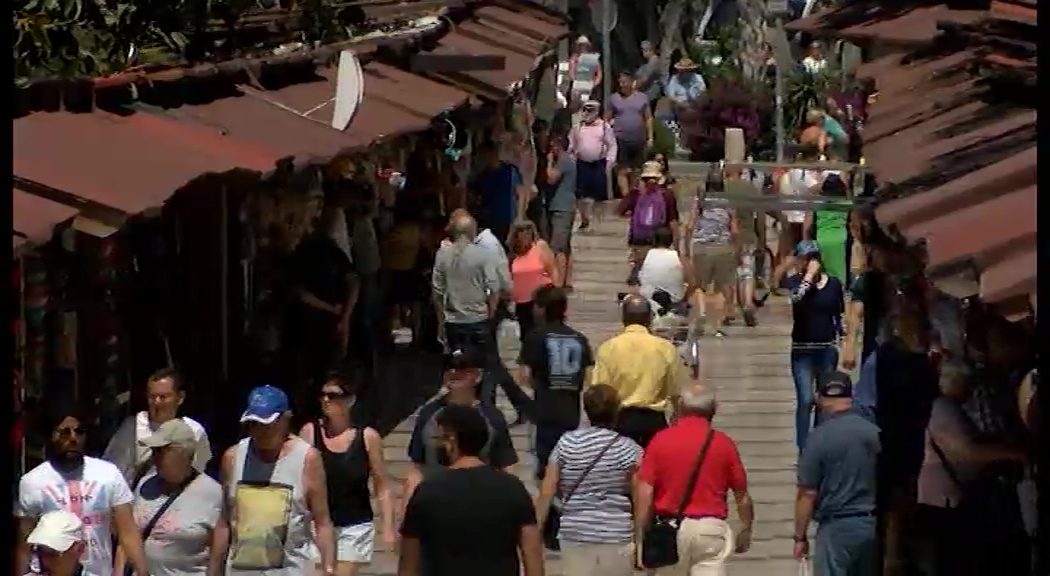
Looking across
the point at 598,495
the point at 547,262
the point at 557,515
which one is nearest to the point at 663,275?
the point at 547,262

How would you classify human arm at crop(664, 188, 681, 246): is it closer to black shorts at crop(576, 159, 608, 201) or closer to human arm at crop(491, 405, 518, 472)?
black shorts at crop(576, 159, 608, 201)

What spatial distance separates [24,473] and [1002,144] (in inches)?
172

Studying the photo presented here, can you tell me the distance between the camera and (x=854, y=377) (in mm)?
17453

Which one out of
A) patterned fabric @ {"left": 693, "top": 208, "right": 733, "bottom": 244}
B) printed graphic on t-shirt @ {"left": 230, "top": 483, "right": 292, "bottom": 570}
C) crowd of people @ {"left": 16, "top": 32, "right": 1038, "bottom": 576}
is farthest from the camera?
patterned fabric @ {"left": 693, "top": 208, "right": 733, "bottom": 244}

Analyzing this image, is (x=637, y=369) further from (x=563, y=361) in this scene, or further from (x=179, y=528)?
(x=179, y=528)

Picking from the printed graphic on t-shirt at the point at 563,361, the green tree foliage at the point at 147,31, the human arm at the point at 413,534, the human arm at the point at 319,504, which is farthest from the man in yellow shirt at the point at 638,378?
the human arm at the point at 413,534

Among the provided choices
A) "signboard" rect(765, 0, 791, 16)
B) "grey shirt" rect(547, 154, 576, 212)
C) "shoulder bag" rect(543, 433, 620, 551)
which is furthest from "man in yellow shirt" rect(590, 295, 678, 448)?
"signboard" rect(765, 0, 791, 16)

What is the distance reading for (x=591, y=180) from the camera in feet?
79.8

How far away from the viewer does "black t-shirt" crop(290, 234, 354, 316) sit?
50.9ft

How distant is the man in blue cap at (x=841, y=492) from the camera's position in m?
10.7

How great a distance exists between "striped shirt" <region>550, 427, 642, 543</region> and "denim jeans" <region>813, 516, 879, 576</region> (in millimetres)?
972

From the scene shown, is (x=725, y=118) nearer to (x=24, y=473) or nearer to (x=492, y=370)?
(x=492, y=370)

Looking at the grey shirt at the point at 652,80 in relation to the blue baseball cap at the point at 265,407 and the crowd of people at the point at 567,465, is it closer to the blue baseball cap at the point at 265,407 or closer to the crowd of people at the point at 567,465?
the crowd of people at the point at 567,465

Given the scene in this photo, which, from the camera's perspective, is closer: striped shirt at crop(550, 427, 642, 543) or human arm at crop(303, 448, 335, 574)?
human arm at crop(303, 448, 335, 574)
